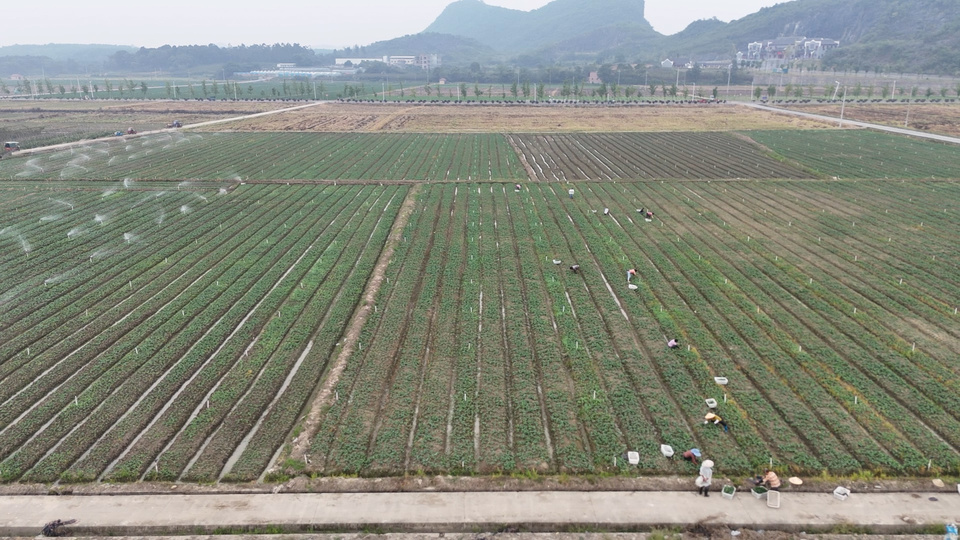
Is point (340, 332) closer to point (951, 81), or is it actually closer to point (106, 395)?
point (106, 395)

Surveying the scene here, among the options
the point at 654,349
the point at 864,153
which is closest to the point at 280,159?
the point at 654,349

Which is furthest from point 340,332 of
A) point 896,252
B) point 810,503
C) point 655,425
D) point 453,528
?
point 896,252

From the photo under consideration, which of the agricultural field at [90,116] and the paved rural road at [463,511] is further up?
the agricultural field at [90,116]

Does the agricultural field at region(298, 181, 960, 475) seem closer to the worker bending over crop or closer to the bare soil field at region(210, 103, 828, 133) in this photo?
the worker bending over crop

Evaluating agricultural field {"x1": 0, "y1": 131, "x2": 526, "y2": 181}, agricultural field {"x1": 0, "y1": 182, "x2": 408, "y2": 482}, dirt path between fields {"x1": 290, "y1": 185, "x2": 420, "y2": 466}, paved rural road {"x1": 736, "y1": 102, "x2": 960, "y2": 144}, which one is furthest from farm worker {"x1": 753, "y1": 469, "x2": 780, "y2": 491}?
paved rural road {"x1": 736, "y1": 102, "x2": 960, "y2": 144}

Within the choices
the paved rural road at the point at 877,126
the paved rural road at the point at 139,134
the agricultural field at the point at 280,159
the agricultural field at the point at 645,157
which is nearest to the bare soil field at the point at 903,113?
the paved rural road at the point at 877,126

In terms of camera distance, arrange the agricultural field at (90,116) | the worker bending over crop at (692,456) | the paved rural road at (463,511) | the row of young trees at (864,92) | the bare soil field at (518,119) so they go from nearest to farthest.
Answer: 1. the paved rural road at (463,511)
2. the worker bending over crop at (692,456)
3. the agricultural field at (90,116)
4. the bare soil field at (518,119)
5. the row of young trees at (864,92)

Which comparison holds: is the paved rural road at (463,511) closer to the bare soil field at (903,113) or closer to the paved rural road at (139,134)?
the paved rural road at (139,134)
